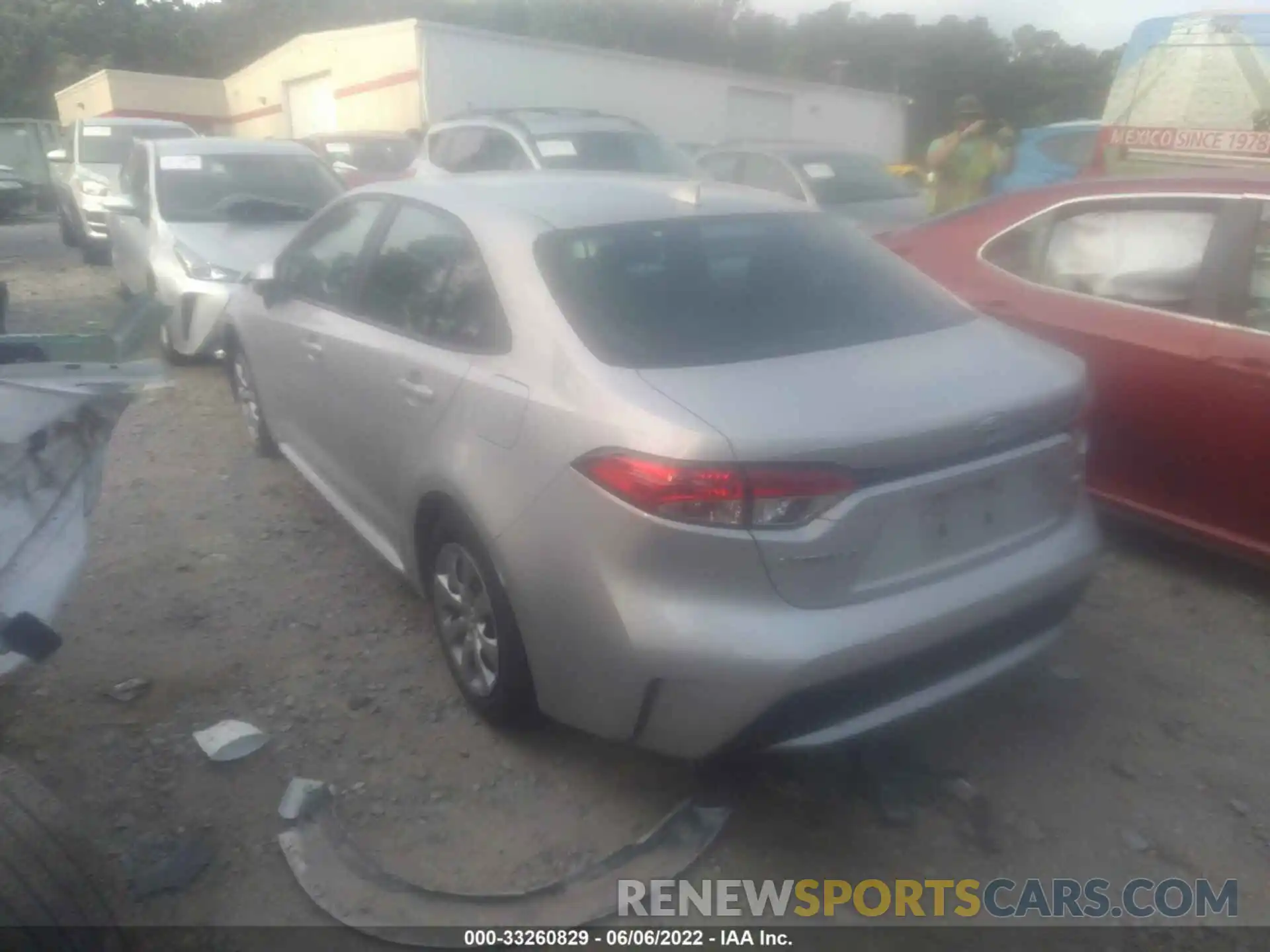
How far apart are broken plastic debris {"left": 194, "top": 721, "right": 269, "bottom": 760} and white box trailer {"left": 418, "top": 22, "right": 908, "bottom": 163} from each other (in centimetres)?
Result: 1118

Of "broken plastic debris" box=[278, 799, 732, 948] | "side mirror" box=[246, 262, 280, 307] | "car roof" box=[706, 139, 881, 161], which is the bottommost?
"broken plastic debris" box=[278, 799, 732, 948]

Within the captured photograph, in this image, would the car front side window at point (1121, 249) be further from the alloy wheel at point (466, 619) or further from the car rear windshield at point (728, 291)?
the alloy wheel at point (466, 619)

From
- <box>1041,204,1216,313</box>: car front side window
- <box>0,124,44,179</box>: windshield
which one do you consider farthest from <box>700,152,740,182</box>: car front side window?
<box>0,124,44,179</box>: windshield

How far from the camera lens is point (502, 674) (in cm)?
302

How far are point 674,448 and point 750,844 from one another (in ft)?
3.86

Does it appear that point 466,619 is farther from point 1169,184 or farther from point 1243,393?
point 1169,184

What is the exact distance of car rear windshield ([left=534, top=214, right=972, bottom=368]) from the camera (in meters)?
2.83

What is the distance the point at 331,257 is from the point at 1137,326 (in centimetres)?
322

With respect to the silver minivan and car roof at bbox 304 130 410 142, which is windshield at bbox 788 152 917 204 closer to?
car roof at bbox 304 130 410 142

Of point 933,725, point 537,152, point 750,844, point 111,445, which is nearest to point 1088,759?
point 933,725

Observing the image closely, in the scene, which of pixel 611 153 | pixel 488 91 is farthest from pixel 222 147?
pixel 488 91

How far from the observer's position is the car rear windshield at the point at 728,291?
2.83m

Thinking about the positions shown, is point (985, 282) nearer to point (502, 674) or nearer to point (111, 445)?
point (502, 674)

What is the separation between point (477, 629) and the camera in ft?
10.5
